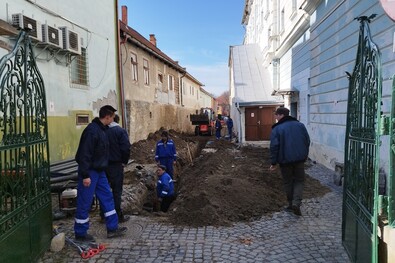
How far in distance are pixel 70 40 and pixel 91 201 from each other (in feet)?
20.3

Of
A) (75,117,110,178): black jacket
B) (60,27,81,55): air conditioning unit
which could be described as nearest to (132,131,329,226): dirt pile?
(75,117,110,178): black jacket

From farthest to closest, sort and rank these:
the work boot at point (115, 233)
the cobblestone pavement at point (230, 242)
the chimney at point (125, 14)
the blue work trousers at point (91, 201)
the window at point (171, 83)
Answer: the window at point (171, 83) < the chimney at point (125, 14) < the work boot at point (115, 233) < the blue work trousers at point (91, 201) < the cobblestone pavement at point (230, 242)

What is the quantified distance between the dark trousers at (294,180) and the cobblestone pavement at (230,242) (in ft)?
1.03

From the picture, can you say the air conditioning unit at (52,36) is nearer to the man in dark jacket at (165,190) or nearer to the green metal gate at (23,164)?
the man in dark jacket at (165,190)

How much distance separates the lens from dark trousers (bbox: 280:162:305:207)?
570 cm

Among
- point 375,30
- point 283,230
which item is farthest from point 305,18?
point 283,230

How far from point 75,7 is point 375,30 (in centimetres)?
829

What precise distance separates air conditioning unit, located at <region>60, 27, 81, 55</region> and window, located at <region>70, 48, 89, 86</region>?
599 mm

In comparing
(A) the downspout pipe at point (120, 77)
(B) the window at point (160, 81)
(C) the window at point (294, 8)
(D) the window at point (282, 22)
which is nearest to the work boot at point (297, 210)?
(A) the downspout pipe at point (120, 77)

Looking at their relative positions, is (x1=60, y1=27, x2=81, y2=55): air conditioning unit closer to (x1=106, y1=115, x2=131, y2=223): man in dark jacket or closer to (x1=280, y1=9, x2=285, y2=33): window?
(x1=106, y1=115, x2=131, y2=223): man in dark jacket

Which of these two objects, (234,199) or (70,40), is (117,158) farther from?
(70,40)

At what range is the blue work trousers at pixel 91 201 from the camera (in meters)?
4.44

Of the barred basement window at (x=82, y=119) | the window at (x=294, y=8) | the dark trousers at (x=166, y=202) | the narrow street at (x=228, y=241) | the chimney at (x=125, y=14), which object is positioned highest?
the chimney at (x=125, y=14)

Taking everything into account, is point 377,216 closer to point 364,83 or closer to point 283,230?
point 364,83
